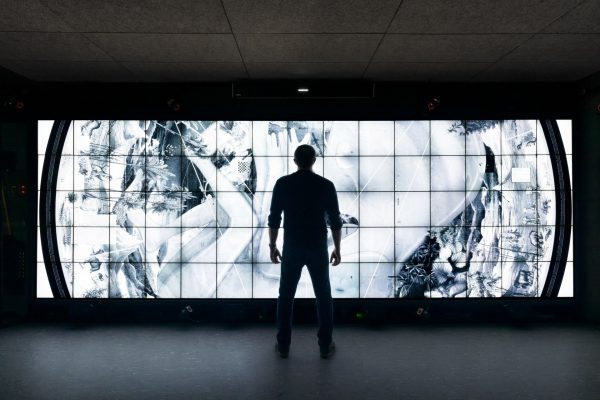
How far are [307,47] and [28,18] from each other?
183cm

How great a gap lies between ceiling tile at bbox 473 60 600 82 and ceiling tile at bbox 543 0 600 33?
2.34 feet

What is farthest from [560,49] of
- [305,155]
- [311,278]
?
[311,278]

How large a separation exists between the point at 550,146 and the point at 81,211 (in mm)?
4623

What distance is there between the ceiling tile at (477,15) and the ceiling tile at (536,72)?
847 mm

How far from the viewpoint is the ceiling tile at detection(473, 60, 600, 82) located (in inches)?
147

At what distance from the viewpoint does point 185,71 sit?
3895 millimetres

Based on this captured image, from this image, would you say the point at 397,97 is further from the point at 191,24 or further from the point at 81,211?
the point at 81,211

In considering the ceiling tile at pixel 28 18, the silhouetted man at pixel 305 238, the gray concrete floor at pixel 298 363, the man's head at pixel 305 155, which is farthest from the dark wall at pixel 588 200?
the ceiling tile at pixel 28 18

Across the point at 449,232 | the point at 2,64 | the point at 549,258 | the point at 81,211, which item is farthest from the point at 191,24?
the point at 549,258

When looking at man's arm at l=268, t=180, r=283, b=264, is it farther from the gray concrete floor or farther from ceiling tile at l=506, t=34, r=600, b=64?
ceiling tile at l=506, t=34, r=600, b=64

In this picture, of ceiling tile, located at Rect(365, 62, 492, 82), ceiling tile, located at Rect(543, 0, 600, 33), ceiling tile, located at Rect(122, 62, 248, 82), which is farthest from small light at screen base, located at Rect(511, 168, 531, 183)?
ceiling tile, located at Rect(122, 62, 248, 82)

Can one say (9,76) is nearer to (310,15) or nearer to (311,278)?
(310,15)

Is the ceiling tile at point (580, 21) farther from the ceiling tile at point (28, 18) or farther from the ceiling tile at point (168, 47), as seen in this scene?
the ceiling tile at point (28, 18)

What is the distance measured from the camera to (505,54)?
A: 11.4ft
